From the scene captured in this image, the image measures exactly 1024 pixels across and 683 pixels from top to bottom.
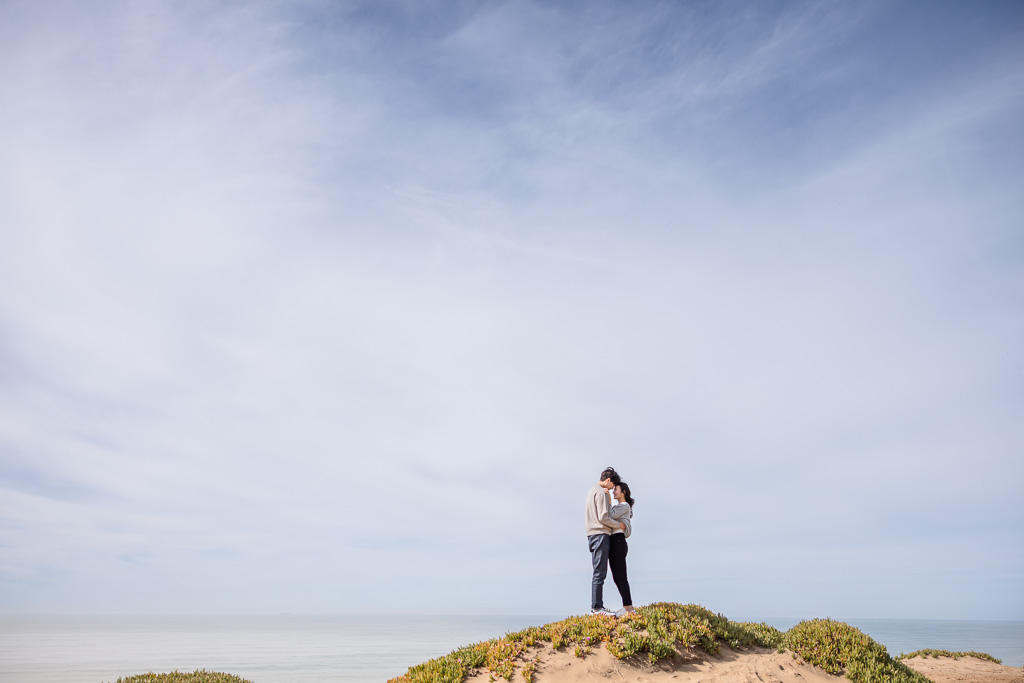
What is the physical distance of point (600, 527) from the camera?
38.1 ft

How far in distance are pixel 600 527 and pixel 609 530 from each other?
20 centimetres

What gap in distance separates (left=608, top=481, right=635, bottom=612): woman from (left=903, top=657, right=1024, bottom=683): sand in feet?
36.1

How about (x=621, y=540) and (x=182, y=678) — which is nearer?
(x=621, y=540)

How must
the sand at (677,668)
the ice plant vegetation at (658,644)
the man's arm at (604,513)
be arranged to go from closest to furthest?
the sand at (677,668) < the ice plant vegetation at (658,644) < the man's arm at (604,513)

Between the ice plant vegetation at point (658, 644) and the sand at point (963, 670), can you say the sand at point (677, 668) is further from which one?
the sand at point (963, 670)

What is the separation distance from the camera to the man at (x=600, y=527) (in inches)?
455

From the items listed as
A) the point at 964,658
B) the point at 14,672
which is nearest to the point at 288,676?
the point at 14,672

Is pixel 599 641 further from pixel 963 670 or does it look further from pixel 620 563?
pixel 963 670

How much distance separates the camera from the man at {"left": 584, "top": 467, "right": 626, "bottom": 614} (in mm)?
11547

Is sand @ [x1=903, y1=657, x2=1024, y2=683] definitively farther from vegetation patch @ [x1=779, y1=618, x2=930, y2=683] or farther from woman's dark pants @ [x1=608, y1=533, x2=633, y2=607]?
woman's dark pants @ [x1=608, y1=533, x2=633, y2=607]

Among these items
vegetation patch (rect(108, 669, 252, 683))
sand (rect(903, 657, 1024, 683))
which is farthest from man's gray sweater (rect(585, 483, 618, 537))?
sand (rect(903, 657, 1024, 683))

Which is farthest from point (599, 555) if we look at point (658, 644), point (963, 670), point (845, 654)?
point (963, 670)

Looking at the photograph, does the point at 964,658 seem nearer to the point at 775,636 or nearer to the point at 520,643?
the point at 775,636

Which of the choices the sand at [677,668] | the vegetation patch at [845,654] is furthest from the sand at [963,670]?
the sand at [677,668]
